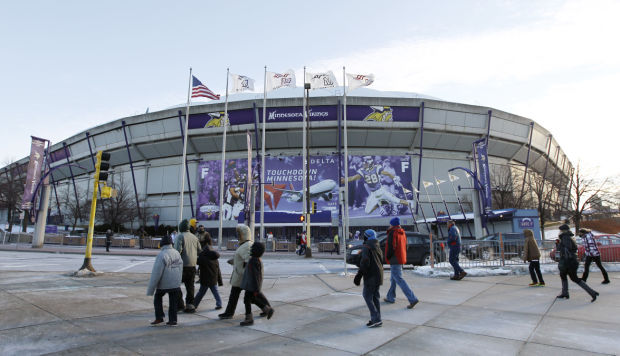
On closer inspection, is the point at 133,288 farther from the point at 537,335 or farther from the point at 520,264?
the point at 520,264

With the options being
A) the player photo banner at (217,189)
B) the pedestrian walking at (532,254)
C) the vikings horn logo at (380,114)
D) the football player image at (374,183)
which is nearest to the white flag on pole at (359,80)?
the vikings horn logo at (380,114)

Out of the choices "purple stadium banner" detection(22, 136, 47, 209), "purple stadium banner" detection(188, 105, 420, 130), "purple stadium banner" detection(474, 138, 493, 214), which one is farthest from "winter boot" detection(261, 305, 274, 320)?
"purple stadium banner" detection(188, 105, 420, 130)

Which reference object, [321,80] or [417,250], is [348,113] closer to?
[321,80]

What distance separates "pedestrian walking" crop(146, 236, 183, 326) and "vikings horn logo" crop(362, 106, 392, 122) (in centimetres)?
3732

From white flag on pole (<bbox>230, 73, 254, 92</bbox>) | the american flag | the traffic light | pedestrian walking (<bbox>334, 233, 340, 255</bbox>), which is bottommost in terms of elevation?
pedestrian walking (<bbox>334, 233, 340, 255</bbox>)

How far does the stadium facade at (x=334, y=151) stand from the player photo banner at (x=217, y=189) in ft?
0.42

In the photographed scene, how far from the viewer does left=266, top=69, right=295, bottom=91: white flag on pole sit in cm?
3011

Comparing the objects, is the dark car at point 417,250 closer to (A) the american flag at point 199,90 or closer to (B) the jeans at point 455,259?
(B) the jeans at point 455,259

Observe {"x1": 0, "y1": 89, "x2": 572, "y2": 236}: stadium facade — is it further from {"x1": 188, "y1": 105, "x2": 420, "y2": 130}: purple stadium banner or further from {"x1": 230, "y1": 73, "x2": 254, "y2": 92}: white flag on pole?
{"x1": 230, "y1": 73, "x2": 254, "y2": 92}: white flag on pole

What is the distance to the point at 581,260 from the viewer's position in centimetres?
1412

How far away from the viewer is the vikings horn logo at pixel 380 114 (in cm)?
4119

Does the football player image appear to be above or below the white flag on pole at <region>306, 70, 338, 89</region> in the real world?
below

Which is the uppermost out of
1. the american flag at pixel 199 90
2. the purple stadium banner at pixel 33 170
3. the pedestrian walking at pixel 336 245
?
the american flag at pixel 199 90

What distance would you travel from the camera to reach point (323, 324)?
19.3ft
